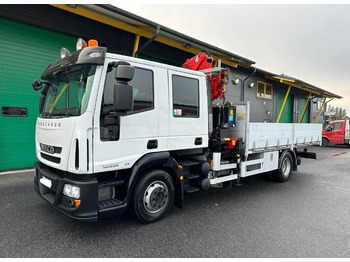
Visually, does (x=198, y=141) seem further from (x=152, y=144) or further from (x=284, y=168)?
(x=284, y=168)

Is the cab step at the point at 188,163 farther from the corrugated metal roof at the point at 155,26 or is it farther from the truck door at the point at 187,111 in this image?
the corrugated metal roof at the point at 155,26

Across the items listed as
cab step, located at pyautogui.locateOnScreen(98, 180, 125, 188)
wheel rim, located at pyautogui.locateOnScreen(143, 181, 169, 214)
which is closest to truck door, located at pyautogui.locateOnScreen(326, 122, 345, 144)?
wheel rim, located at pyautogui.locateOnScreen(143, 181, 169, 214)

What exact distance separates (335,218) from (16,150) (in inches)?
307

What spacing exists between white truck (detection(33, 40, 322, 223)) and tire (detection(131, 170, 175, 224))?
15 mm

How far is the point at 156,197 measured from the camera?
3.58m

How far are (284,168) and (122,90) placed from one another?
17.7 feet

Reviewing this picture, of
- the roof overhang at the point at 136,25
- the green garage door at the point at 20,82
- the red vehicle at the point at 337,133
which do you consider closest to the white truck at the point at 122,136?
the roof overhang at the point at 136,25

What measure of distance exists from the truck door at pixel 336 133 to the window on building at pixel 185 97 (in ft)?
54.5

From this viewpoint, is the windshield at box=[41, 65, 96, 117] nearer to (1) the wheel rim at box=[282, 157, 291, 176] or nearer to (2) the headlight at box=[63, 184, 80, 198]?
(2) the headlight at box=[63, 184, 80, 198]

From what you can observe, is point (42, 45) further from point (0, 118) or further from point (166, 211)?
point (166, 211)

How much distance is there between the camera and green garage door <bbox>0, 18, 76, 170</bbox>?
615cm

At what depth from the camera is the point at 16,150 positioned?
650 centimetres

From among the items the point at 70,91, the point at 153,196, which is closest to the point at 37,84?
the point at 70,91

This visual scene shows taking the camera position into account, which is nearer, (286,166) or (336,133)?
(286,166)
